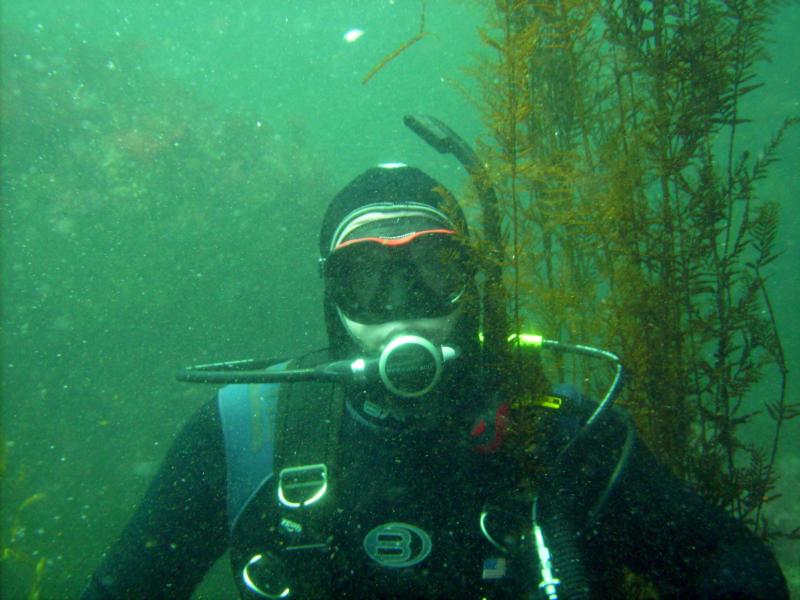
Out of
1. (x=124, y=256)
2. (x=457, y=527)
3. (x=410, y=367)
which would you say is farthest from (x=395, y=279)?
(x=124, y=256)

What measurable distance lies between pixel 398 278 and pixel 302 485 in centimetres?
106

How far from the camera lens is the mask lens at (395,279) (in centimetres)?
246

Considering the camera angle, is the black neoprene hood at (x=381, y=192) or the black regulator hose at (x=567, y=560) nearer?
the black regulator hose at (x=567, y=560)

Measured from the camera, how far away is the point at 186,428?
8.38 ft

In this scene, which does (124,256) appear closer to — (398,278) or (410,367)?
(398,278)

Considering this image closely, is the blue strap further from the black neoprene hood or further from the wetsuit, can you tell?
the black neoprene hood

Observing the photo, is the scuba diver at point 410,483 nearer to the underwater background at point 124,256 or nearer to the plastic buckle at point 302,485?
the plastic buckle at point 302,485

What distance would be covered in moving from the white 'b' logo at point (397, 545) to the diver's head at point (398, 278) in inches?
31.4

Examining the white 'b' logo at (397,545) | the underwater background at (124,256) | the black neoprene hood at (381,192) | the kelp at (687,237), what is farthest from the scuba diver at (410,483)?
the underwater background at (124,256)

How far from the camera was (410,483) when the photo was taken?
227cm

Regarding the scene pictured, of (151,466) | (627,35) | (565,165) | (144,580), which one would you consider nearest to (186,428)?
(144,580)

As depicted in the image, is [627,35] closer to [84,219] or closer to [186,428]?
[186,428]

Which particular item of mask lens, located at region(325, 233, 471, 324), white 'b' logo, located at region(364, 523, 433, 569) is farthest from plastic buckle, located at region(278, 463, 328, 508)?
mask lens, located at region(325, 233, 471, 324)

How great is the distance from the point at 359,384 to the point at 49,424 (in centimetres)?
1489
